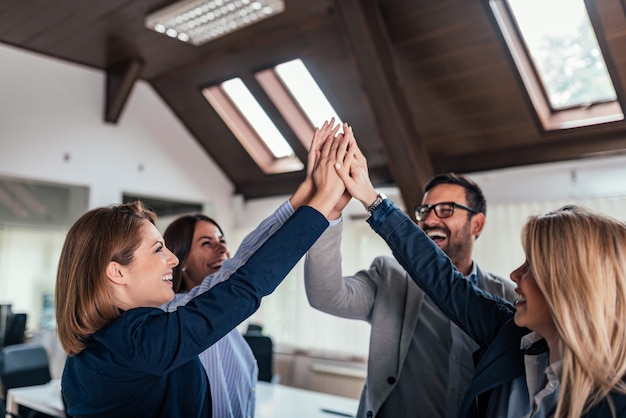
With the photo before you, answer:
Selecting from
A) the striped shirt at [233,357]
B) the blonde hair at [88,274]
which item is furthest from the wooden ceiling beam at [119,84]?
the blonde hair at [88,274]

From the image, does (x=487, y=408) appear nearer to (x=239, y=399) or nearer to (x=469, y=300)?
(x=469, y=300)

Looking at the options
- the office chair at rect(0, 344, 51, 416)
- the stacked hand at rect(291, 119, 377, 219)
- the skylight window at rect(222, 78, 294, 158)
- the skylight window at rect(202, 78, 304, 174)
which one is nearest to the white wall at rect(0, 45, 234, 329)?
the skylight window at rect(202, 78, 304, 174)

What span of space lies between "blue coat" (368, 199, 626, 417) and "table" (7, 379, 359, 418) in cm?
187

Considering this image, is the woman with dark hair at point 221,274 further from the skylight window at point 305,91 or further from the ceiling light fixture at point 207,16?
the skylight window at point 305,91

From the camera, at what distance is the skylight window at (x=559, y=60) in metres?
3.60

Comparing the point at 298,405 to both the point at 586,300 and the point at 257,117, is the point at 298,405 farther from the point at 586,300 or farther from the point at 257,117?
the point at 257,117

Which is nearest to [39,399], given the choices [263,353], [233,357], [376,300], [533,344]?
[263,353]

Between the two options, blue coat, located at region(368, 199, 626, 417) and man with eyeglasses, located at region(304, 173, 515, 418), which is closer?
blue coat, located at region(368, 199, 626, 417)

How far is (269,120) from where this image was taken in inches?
219

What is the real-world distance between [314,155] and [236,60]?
371cm

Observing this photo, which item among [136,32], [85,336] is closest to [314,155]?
[85,336]

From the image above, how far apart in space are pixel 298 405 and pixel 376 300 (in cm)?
172

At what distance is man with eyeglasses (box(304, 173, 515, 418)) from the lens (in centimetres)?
159

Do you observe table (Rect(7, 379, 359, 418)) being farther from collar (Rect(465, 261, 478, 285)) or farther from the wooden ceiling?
the wooden ceiling
